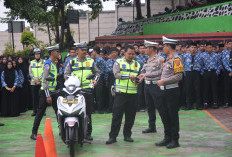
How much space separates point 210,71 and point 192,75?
1.96ft

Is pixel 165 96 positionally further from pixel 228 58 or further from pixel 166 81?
pixel 228 58

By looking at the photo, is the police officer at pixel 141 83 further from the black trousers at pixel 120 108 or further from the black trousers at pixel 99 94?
the black trousers at pixel 120 108

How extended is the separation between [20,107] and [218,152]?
8921 millimetres

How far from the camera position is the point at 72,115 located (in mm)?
8086

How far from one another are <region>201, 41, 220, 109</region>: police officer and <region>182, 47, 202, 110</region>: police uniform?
193 millimetres

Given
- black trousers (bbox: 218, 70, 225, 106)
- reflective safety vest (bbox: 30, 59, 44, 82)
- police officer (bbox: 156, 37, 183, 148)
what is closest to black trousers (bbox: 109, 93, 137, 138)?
police officer (bbox: 156, 37, 183, 148)

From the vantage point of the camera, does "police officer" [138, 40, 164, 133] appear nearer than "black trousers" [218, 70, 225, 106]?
Yes

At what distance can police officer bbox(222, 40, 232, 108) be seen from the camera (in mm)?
13848

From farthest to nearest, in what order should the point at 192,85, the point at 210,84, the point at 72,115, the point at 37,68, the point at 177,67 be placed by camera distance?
the point at 210,84 < the point at 192,85 < the point at 37,68 < the point at 177,67 < the point at 72,115

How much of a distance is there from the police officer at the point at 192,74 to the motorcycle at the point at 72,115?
21.0ft

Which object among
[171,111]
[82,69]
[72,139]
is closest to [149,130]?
[171,111]

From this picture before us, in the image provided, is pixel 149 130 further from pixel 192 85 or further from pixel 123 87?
pixel 192 85

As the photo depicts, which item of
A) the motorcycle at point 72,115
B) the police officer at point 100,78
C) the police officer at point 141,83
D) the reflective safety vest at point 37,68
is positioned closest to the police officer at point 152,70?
the motorcycle at point 72,115

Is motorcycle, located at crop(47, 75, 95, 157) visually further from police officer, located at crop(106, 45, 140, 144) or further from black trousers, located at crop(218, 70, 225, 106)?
black trousers, located at crop(218, 70, 225, 106)
